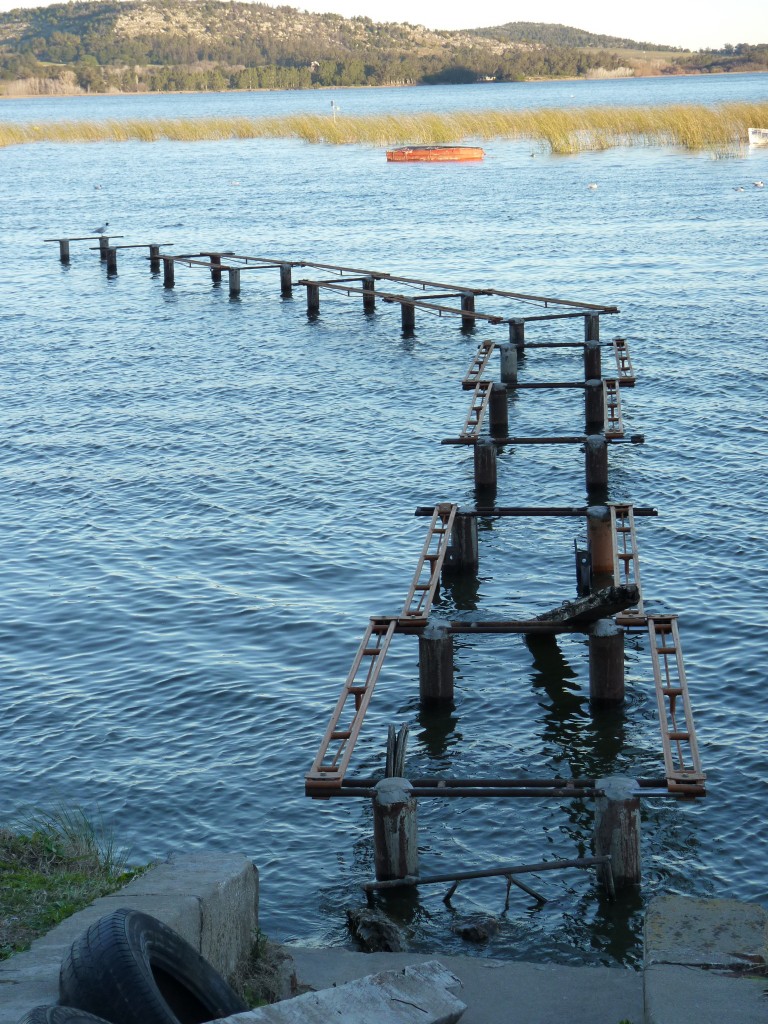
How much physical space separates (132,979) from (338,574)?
1262cm

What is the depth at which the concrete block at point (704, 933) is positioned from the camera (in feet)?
27.2

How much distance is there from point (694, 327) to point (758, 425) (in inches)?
429

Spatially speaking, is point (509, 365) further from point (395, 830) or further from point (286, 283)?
point (395, 830)

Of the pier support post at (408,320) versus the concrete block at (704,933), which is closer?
the concrete block at (704,933)

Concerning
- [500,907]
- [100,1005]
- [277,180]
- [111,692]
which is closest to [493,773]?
[500,907]

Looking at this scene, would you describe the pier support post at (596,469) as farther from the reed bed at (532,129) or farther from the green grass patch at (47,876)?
the reed bed at (532,129)

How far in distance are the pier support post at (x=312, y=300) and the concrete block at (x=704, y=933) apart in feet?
117

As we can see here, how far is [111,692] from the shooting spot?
16.0m

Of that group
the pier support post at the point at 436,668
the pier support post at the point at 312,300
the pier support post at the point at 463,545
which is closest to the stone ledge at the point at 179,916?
the pier support post at the point at 436,668

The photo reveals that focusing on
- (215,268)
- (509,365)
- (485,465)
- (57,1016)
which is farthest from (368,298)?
(57,1016)

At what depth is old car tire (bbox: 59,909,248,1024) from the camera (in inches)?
275

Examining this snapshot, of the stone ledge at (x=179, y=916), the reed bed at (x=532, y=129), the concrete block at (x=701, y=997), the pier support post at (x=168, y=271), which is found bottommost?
the concrete block at (x=701, y=997)

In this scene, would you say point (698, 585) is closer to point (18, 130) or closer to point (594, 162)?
point (594, 162)

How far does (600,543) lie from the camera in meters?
18.6
